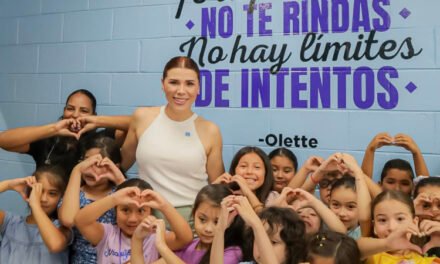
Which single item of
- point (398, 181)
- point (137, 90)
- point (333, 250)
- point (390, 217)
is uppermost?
point (137, 90)

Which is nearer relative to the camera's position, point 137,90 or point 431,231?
point 431,231

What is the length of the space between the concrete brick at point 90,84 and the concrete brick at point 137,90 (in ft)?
0.15

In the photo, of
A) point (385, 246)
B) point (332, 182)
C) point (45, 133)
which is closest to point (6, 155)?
point (45, 133)

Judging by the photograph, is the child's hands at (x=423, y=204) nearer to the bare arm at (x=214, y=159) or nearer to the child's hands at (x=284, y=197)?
the child's hands at (x=284, y=197)

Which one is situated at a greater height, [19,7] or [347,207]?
[19,7]

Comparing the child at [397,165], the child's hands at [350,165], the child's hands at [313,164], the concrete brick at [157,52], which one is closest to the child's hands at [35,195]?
the concrete brick at [157,52]

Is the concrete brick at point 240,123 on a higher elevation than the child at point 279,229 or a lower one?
higher

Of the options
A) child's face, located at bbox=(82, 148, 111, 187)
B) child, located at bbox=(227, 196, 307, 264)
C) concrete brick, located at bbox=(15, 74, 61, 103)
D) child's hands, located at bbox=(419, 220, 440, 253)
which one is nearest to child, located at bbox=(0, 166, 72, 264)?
child's face, located at bbox=(82, 148, 111, 187)

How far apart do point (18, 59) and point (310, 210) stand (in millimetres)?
2111

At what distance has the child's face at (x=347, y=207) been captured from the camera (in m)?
1.85

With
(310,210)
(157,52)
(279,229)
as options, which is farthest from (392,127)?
(157,52)

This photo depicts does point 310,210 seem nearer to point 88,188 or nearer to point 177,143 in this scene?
point 177,143

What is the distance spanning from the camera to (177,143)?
196 cm

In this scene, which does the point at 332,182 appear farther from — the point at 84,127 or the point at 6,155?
the point at 6,155
